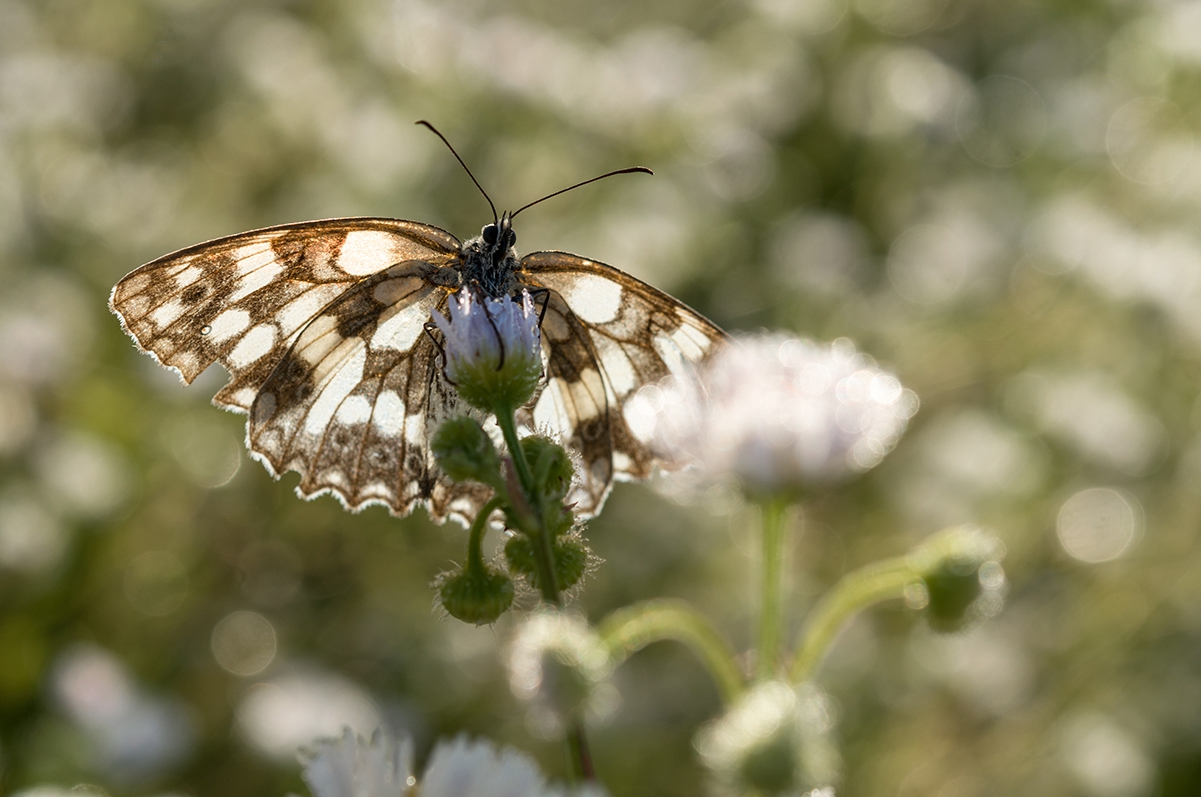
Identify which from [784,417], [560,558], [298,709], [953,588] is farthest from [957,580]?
[298,709]

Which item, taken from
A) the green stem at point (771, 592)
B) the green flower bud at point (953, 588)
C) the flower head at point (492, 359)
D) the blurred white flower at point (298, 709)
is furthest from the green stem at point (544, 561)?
the blurred white flower at point (298, 709)

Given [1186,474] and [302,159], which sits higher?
[302,159]

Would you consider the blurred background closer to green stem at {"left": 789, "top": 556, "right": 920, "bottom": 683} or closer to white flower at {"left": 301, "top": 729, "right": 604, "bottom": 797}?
green stem at {"left": 789, "top": 556, "right": 920, "bottom": 683}

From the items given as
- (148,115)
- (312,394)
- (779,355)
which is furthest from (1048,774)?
(148,115)

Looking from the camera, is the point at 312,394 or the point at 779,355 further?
the point at 312,394

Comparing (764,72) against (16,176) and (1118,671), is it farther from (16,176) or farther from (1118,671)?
(16,176)

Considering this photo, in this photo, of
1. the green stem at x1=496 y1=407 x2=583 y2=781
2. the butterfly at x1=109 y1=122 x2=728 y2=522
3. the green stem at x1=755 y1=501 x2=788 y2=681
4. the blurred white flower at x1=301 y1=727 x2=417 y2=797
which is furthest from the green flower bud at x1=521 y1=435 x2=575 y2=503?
the butterfly at x1=109 y1=122 x2=728 y2=522

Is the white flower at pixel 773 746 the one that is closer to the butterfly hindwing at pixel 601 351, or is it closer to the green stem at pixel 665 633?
the green stem at pixel 665 633

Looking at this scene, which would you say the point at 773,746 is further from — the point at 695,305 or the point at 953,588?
the point at 695,305
